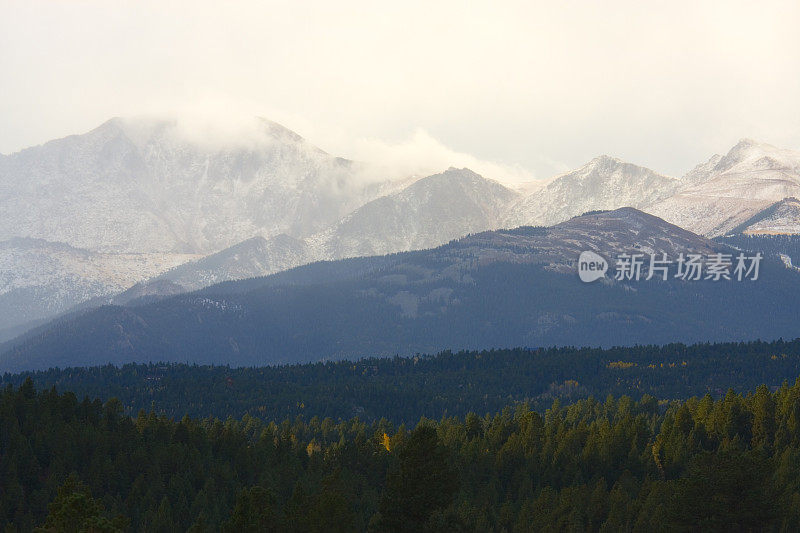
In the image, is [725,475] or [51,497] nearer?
[725,475]

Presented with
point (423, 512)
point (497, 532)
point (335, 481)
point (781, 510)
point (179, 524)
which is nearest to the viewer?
point (423, 512)

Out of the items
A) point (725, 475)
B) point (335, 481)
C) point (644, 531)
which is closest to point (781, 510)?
point (725, 475)

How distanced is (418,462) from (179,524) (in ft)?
254

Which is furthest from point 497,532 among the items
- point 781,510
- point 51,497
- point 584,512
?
point 51,497

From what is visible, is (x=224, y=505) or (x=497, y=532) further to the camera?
(x=224, y=505)

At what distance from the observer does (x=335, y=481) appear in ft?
460

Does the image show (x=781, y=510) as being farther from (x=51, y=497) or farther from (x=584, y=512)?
(x=51, y=497)

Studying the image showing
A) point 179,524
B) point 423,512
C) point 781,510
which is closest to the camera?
point 423,512

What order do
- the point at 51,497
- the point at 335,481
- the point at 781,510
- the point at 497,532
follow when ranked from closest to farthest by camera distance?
the point at 781,510
the point at 335,481
the point at 497,532
the point at 51,497

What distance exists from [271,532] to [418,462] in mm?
15423

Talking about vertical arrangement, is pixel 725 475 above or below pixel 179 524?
above

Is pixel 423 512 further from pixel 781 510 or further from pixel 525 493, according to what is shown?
pixel 525 493

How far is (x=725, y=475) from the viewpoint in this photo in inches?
4783

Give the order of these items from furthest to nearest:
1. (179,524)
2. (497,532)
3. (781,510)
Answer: (179,524) → (497,532) → (781,510)
